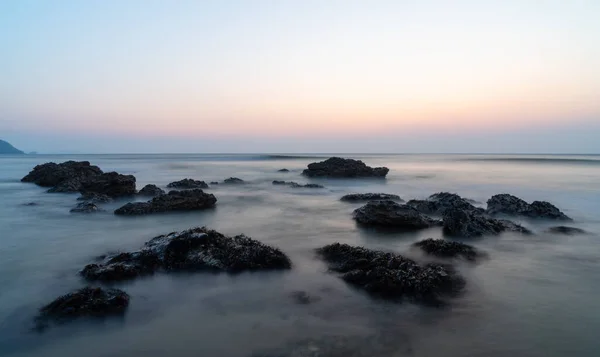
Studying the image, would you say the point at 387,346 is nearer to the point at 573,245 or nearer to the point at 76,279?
the point at 76,279

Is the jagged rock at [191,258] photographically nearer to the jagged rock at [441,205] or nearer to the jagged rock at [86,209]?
the jagged rock at [86,209]

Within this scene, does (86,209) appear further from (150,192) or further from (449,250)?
(449,250)

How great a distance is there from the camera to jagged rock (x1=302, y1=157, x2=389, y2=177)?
3925cm

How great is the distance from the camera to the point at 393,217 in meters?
12.1

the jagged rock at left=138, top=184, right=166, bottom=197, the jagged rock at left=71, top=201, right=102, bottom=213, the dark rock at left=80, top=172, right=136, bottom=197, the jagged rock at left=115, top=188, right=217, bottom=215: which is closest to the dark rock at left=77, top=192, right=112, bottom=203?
the dark rock at left=80, top=172, right=136, bottom=197

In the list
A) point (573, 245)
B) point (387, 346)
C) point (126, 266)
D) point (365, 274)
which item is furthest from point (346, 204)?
point (387, 346)

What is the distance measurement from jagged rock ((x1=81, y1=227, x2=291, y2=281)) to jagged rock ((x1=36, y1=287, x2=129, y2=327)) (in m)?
1.13

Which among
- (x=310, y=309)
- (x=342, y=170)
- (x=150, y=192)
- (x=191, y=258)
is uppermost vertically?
(x=342, y=170)

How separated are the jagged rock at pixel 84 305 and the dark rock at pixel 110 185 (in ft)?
52.6

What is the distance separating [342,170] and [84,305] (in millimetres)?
34710

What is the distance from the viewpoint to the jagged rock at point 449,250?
28.3 ft

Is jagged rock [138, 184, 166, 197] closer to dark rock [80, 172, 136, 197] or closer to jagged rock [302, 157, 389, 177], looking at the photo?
dark rock [80, 172, 136, 197]

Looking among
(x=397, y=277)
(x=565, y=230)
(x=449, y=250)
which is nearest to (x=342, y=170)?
(x=565, y=230)

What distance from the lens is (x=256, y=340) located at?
16.1 ft
